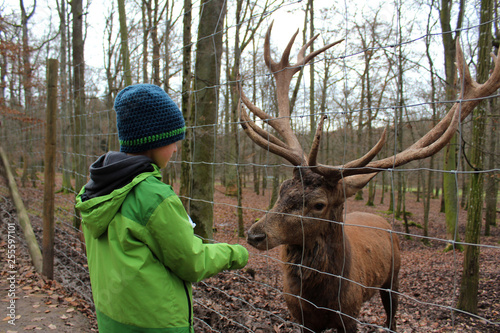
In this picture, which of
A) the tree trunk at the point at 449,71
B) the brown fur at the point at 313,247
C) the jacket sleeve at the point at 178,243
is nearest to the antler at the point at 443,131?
the brown fur at the point at 313,247

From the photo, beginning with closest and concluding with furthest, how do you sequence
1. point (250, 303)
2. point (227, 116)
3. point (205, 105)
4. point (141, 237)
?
point (141, 237), point (205, 105), point (250, 303), point (227, 116)

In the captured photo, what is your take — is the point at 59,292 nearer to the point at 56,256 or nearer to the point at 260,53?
the point at 56,256

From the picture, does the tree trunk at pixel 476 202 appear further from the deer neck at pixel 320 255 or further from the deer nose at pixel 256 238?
the deer nose at pixel 256 238

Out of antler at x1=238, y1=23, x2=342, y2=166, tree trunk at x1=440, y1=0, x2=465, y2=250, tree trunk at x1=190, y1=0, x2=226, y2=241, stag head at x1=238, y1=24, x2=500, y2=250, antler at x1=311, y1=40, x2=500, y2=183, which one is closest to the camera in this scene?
antler at x1=311, y1=40, x2=500, y2=183

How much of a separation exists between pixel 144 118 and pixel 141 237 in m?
0.60

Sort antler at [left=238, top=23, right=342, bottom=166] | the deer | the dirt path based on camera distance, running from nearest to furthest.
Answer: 1. the deer
2. antler at [left=238, top=23, right=342, bottom=166]
3. the dirt path

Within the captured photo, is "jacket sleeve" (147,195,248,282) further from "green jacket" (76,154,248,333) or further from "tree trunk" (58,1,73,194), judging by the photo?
"tree trunk" (58,1,73,194)

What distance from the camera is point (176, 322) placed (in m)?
1.56

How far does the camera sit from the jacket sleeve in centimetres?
146

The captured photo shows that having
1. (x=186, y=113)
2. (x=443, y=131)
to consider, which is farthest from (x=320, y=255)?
(x=186, y=113)

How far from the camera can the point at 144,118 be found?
1.65 m

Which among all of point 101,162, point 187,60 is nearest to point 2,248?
point 187,60

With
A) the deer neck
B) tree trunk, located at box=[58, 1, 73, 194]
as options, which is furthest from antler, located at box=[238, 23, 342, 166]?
tree trunk, located at box=[58, 1, 73, 194]

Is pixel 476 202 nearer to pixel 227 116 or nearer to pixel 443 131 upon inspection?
pixel 443 131
